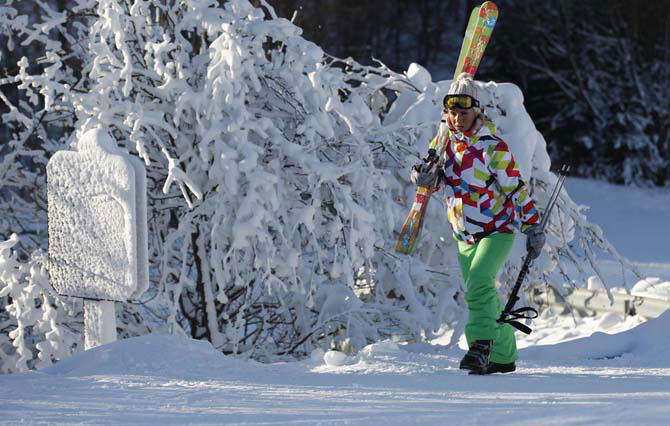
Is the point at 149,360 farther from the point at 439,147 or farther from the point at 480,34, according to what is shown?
the point at 480,34

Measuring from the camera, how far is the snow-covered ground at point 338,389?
3.64 meters

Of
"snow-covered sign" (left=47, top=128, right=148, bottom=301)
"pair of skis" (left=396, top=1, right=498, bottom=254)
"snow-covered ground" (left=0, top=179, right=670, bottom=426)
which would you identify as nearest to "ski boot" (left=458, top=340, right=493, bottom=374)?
"snow-covered ground" (left=0, top=179, right=670, bottom=426)

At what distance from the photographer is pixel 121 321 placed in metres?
7.16

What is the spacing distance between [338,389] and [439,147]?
140 centimetres

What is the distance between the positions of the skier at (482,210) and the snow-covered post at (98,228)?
136 cm

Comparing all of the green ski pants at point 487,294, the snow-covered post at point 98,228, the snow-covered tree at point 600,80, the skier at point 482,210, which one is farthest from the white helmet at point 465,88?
the snow-covered tree at point 600,80

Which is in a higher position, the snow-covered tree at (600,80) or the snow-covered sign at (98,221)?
the snow-covered tree at (600,80)

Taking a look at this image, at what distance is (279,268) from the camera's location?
6.32 meters

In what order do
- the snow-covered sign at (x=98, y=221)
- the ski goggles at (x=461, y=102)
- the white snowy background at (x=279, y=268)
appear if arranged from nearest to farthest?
the white snowy background at (x=279, y=268) → the ski goggles at (x=461, y=102) → the snow-covered sign at (x=98, y=221)

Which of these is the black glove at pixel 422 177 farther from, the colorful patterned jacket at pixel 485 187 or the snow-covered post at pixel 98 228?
the snow-covered post at pixel 98 228

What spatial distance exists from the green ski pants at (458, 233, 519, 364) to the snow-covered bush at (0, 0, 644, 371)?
4.72 feet

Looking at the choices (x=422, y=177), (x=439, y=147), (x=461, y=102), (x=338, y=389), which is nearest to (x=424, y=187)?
(x=422, y=177)

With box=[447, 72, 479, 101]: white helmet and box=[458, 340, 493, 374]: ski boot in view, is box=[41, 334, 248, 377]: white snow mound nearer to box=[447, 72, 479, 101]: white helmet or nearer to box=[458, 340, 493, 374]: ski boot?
box=[458, 340, 493, 374]: ski boot

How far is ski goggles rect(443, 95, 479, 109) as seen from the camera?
15.8 ft
